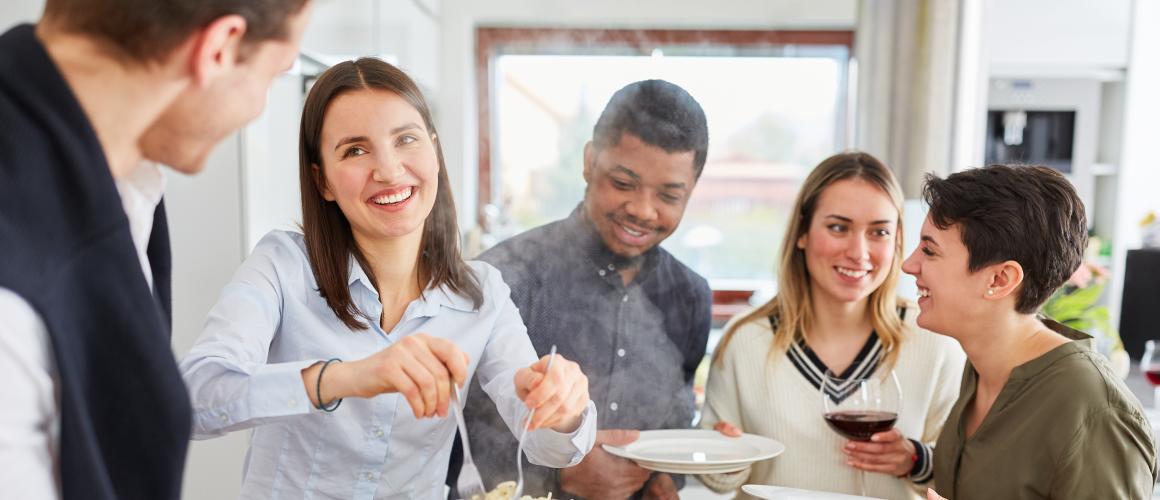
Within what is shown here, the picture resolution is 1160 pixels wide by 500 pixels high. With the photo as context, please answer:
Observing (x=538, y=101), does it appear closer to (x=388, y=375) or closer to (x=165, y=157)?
(x=388, y=375)

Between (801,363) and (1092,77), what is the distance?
112 inches

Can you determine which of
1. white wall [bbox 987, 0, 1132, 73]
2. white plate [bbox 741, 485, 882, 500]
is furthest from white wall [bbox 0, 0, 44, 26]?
white wall [bbox 987, 0, 1132, 73]

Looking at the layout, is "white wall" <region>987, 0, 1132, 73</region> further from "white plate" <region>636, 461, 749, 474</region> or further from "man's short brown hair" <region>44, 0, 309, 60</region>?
"man's short brown hair" <region>44, 0, 309, 60</region>

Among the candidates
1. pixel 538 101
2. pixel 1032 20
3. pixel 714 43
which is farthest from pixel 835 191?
pixel 1032 20

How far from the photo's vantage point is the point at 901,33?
2.26 m

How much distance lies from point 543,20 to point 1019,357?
1396 millimetres

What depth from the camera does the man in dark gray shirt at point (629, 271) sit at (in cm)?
178

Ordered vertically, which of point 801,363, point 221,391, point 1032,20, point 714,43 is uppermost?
point 1032,20

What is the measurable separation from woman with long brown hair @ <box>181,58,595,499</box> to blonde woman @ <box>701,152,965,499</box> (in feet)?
1.91

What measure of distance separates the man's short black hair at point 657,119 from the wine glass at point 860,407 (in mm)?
587

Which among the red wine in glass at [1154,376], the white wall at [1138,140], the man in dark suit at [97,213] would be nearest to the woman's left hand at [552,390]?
the man in dark suit at [97,213]

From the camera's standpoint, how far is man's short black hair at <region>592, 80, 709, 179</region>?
1.81 meters

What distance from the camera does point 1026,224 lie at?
4.63 ft

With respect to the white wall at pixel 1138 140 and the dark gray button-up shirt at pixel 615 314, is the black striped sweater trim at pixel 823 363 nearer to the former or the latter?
the dark gray button-up shirt at pixel 615 314
